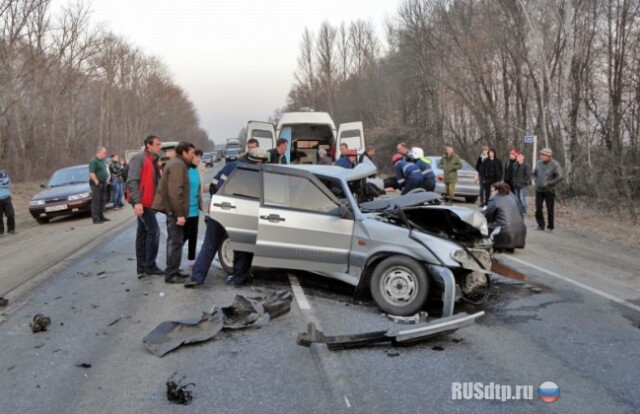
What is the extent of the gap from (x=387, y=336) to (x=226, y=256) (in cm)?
334

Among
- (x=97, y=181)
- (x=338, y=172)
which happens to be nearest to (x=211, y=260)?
(x=338, y=172)

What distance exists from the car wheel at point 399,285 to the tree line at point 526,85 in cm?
1037

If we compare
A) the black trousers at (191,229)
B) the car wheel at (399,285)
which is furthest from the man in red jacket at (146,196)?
the car wheel at (399,285)

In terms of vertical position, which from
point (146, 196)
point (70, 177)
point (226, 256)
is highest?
point (70, 177)

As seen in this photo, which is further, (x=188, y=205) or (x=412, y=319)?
(x=188, y=205)

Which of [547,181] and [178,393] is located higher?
[547,181]

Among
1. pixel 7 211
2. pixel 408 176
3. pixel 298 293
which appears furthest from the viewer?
pixel 7 211

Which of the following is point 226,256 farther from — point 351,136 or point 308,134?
point 308,134

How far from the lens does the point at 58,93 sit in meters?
38.1

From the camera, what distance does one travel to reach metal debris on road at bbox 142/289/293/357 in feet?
14.5

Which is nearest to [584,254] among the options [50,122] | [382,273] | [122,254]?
[382,273]

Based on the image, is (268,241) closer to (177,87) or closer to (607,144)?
(607,144)

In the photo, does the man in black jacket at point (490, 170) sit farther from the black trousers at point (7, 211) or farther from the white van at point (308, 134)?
the black trousers at point (7, 211)

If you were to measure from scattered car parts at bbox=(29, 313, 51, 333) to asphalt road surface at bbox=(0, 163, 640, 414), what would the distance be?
0.27ft
